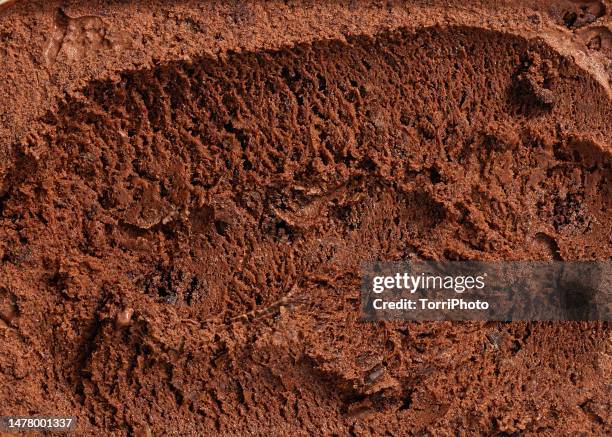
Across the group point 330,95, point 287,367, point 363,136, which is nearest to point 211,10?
point 330,95

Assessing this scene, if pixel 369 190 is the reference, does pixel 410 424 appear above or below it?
below

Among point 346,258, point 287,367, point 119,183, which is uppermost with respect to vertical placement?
point 119,183

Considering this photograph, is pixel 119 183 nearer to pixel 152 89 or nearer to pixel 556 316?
pixel 152 89

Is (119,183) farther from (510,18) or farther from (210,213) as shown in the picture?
(510,18)

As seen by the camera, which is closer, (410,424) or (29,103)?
(29,103)

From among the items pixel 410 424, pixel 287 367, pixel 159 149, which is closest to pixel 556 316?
pixel 410 424

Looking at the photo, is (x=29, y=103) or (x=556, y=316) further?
(x=556, y=316)
